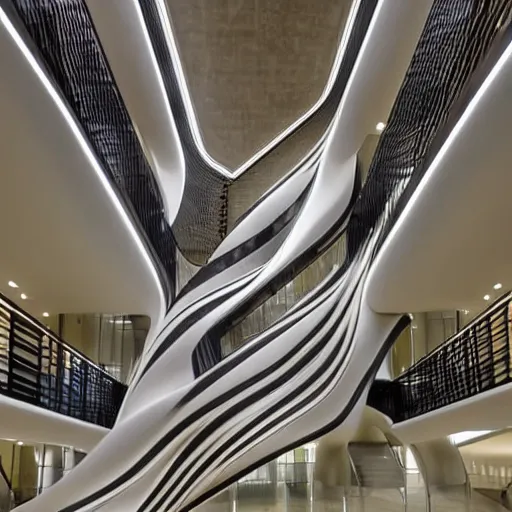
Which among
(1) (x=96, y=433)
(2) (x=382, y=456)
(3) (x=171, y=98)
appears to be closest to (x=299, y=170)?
(3) (x=171, y=98)

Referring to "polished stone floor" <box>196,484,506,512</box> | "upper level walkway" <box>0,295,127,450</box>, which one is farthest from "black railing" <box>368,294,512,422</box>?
"upper level walkway" <box>0,295,127,450</box>

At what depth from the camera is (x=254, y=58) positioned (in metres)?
9.09

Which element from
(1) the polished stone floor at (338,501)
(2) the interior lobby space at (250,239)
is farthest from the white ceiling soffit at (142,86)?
(1) the polished stone floor at (338,501)

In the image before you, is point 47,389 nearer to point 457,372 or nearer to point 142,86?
point 142,86

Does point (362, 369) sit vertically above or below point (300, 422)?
above

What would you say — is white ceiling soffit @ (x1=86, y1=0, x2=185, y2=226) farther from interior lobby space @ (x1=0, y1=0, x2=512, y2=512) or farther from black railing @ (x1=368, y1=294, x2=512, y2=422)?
black railing @ (x1=368, y1=294, x2=512, y2=422)

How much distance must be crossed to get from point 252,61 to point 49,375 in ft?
15.1

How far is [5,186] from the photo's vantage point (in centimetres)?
489

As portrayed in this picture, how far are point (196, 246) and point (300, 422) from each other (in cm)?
382

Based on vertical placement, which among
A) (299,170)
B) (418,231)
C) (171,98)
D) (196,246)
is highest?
(171,98)

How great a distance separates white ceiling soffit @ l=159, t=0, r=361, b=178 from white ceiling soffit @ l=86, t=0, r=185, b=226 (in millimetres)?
732

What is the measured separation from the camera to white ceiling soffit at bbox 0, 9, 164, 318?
3.93m

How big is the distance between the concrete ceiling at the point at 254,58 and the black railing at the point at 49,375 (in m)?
3.64

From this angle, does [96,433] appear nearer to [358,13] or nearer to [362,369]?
[362,369]
